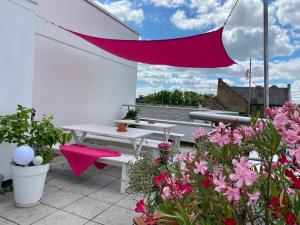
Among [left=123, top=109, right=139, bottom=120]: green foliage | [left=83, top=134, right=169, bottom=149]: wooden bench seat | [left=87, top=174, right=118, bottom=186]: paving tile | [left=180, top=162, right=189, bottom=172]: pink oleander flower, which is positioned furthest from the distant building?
[left=180, top=162, right=189, bottom=172]: pink oleander flower

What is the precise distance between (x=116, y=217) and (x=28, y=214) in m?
0.98

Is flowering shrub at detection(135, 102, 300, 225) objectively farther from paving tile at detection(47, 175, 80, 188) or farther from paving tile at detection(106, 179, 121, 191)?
paving tile at detection(47, 175, 80, 188)

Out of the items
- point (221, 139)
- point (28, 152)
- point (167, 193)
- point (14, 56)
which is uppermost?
point (14, 56)

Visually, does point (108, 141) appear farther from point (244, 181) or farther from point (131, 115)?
point (244, 181)

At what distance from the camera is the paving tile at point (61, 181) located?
3.62 meters

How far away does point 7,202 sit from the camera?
9.58ft

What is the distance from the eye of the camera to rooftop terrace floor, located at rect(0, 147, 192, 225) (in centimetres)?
259

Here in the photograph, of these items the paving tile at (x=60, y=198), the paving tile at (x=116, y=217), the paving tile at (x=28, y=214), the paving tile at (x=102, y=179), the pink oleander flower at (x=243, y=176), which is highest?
the pink oleander flower at (x=243, y=176)

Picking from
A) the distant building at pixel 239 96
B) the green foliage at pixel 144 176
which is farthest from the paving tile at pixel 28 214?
the distant building at pixel 239 96

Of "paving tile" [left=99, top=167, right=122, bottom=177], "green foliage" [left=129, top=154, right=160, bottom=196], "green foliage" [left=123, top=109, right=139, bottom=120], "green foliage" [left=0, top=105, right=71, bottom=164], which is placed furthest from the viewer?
"green foliage" [left=123, top=109, right=139, bottom=120]

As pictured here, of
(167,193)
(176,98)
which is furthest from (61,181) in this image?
(176,98)

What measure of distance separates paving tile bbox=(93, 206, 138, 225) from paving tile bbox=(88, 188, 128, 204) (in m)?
0.24

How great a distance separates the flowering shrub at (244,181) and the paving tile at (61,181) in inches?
114

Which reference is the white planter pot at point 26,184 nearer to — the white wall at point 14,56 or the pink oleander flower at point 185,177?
the white wall at point 14,56
